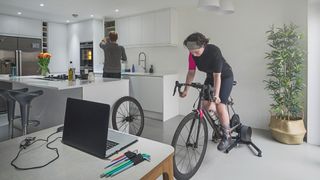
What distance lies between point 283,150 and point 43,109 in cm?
377

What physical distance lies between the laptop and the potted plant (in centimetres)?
285

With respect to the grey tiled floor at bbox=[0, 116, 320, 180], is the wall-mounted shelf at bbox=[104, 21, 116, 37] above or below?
above

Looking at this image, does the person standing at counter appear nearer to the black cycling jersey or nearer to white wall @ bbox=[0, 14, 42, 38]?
the black cycling jersey

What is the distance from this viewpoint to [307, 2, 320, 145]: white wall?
3.02m

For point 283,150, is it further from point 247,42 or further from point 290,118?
point 247,42

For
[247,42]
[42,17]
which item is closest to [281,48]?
[247,42]

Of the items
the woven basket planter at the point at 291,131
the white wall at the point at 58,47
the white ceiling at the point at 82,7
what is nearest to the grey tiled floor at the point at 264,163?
the woven basket planter at the point at 291,131

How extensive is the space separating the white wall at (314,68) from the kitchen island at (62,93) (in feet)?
8.88

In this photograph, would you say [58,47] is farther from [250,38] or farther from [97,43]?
[250,38]

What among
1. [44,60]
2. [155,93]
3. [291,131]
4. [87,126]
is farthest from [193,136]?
[44,60]

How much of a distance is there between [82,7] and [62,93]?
2.58 m

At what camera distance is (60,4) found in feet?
15.1

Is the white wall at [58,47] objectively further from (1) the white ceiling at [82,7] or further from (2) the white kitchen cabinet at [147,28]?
(2) the white kitchen cabinet at [147,28]

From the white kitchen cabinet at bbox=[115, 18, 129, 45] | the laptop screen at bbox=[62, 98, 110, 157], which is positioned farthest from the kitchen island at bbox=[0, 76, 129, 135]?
the white kitchen cabinet at bbox=[115, 18, 129, 45]
